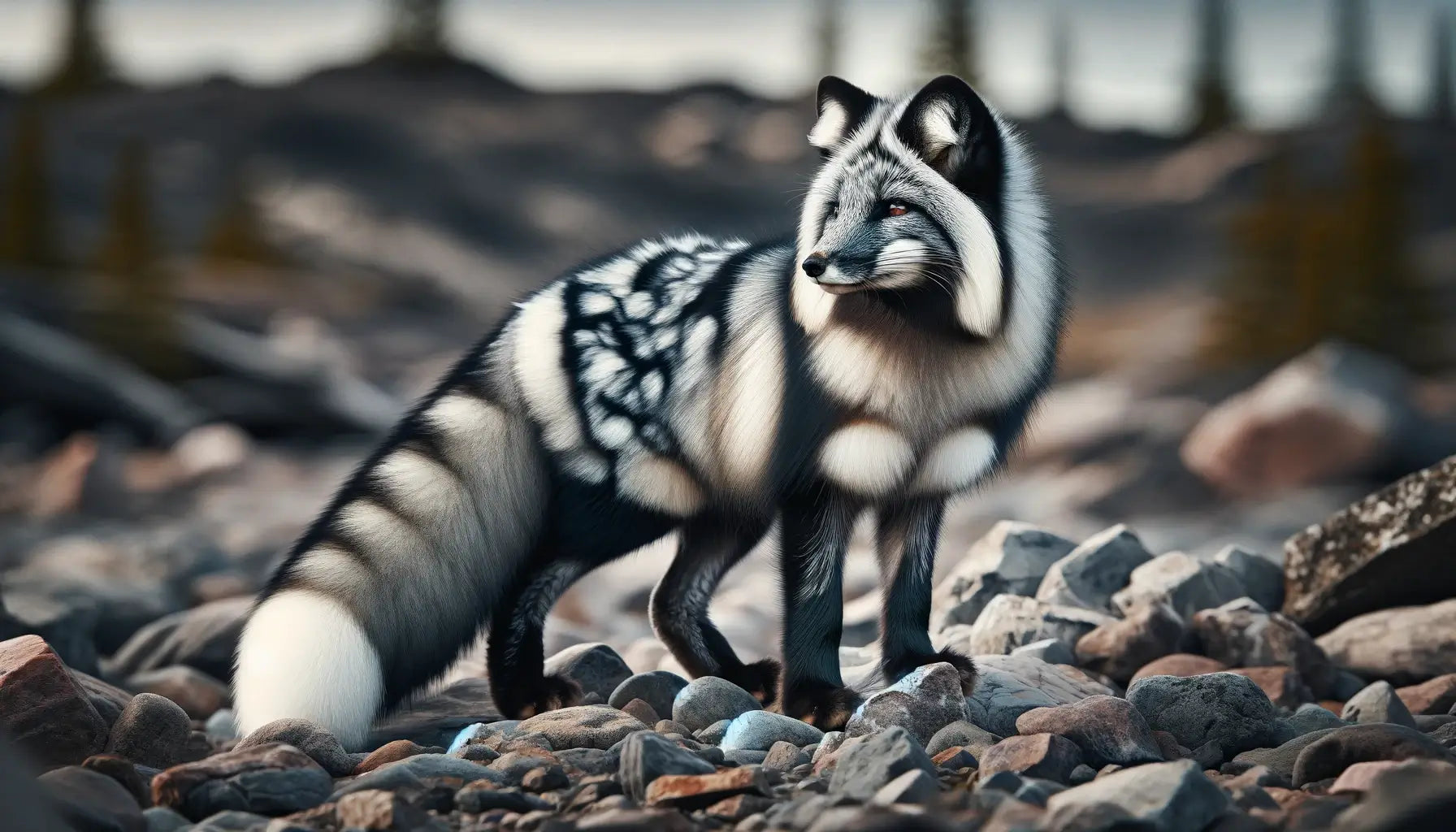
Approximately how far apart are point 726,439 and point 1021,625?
157 cm

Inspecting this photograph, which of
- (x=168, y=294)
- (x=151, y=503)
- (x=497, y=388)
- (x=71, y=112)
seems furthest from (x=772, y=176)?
(x=497, y=388)

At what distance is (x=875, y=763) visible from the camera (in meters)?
3.71

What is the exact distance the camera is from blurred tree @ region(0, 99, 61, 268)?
33.8 metres

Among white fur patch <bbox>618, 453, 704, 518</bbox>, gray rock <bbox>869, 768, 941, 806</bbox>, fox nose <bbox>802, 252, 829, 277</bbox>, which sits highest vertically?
fox nose <bbox>802, 252, 829, 277</bbox>

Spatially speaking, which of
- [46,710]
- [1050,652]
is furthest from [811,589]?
[46,710]

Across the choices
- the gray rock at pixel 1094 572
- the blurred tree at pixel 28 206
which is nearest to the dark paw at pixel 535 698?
the gray rock at pixel 1094 572

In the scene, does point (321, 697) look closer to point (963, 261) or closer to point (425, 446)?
point (425, 446)

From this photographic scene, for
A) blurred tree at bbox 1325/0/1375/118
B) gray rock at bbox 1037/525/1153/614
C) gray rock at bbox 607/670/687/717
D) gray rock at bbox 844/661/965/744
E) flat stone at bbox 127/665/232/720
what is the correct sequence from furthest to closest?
blurred tree at bbox 1325/0/1375/118 → gray rock at bbox 1037/525/1153/614 → flat stone at bbox 127/665/232/720 → gray rock at bbox 607/670/687/717 → gray rock at bbox 844/661/965/744

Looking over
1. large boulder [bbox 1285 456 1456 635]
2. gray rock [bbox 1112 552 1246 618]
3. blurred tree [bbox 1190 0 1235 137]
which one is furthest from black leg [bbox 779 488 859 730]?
blurred tree [bbox 1190 0 1235 137]

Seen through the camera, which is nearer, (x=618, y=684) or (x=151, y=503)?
(x=618, y=684)

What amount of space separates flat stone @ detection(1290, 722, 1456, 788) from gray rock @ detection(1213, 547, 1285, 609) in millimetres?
2372

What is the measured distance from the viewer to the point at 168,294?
23.1m

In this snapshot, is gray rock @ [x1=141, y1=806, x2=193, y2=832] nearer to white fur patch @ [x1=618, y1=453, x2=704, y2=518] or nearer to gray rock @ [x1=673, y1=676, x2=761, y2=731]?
gray rock @ [x1=673, y1=676, x2=761, y2=731]

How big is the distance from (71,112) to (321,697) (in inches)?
2147
